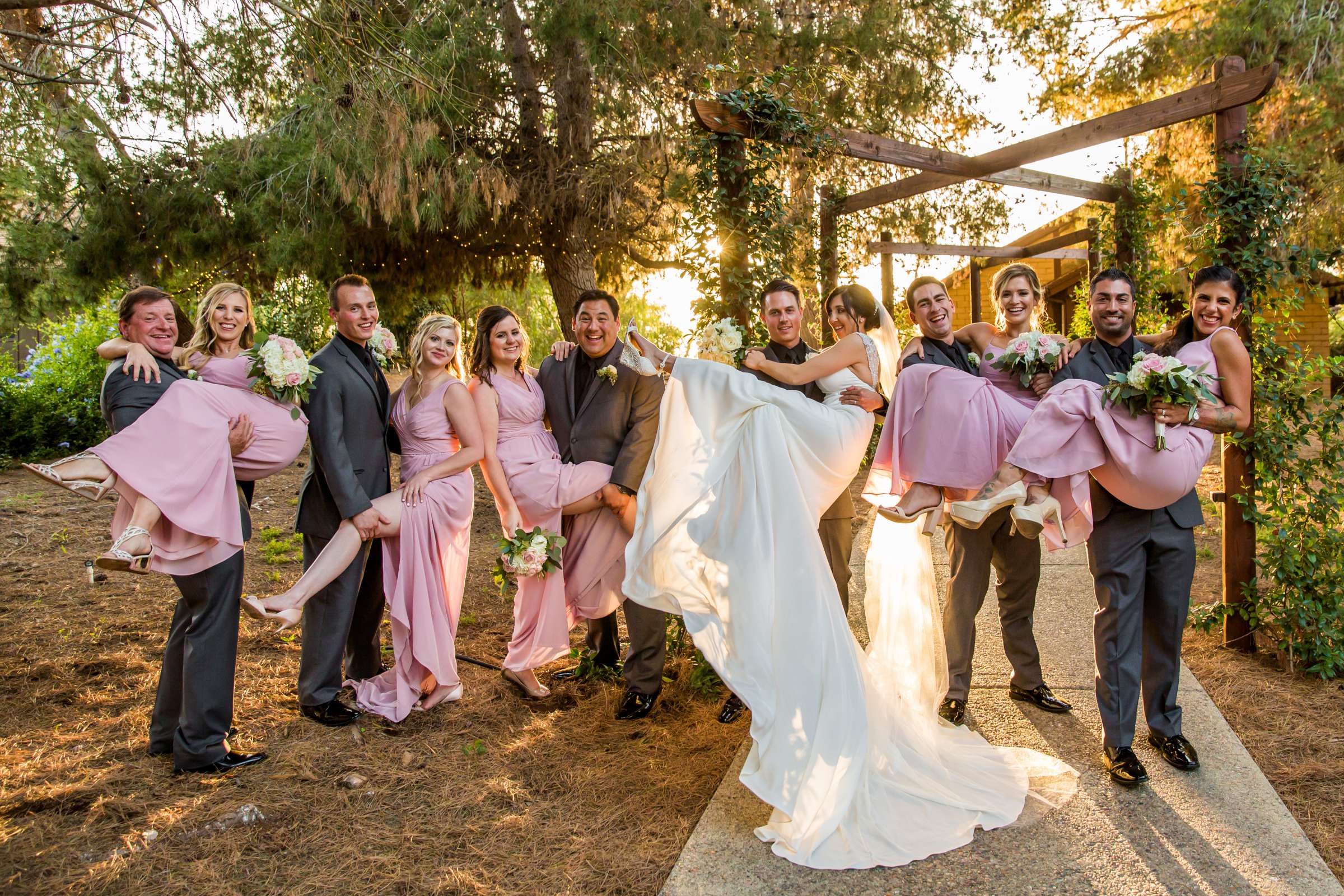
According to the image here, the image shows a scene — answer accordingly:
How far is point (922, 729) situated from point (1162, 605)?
3.69ft

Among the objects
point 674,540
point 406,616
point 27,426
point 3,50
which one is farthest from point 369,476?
point 27,426

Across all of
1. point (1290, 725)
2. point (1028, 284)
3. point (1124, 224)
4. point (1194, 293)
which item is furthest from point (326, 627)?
point (1124, 224)

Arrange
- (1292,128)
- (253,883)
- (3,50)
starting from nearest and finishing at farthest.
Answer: (253,883) < (3,50) < (1292,128)

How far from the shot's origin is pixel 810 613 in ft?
11.2

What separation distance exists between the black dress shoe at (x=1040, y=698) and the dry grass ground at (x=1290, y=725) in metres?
0.55

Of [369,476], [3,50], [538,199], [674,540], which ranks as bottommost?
[674,540]

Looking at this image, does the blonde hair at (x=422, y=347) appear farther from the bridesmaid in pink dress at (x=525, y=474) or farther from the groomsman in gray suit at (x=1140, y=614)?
the groomsman in gray suit at (x=1140, y=614)

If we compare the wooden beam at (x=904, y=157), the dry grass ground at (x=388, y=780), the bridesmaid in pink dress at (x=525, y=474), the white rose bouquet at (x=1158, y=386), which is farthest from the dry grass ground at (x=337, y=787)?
the wooden beam at (x=904, y=157)

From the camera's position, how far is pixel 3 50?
5965 millimetres

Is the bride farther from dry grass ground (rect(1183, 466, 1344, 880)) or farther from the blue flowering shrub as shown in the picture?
the blue flowering shrub

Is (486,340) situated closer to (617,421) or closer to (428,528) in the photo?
(617,421)

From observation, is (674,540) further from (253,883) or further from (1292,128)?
(1292,128)

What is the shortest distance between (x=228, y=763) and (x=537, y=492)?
181cm

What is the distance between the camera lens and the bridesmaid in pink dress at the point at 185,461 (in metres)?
3.51
